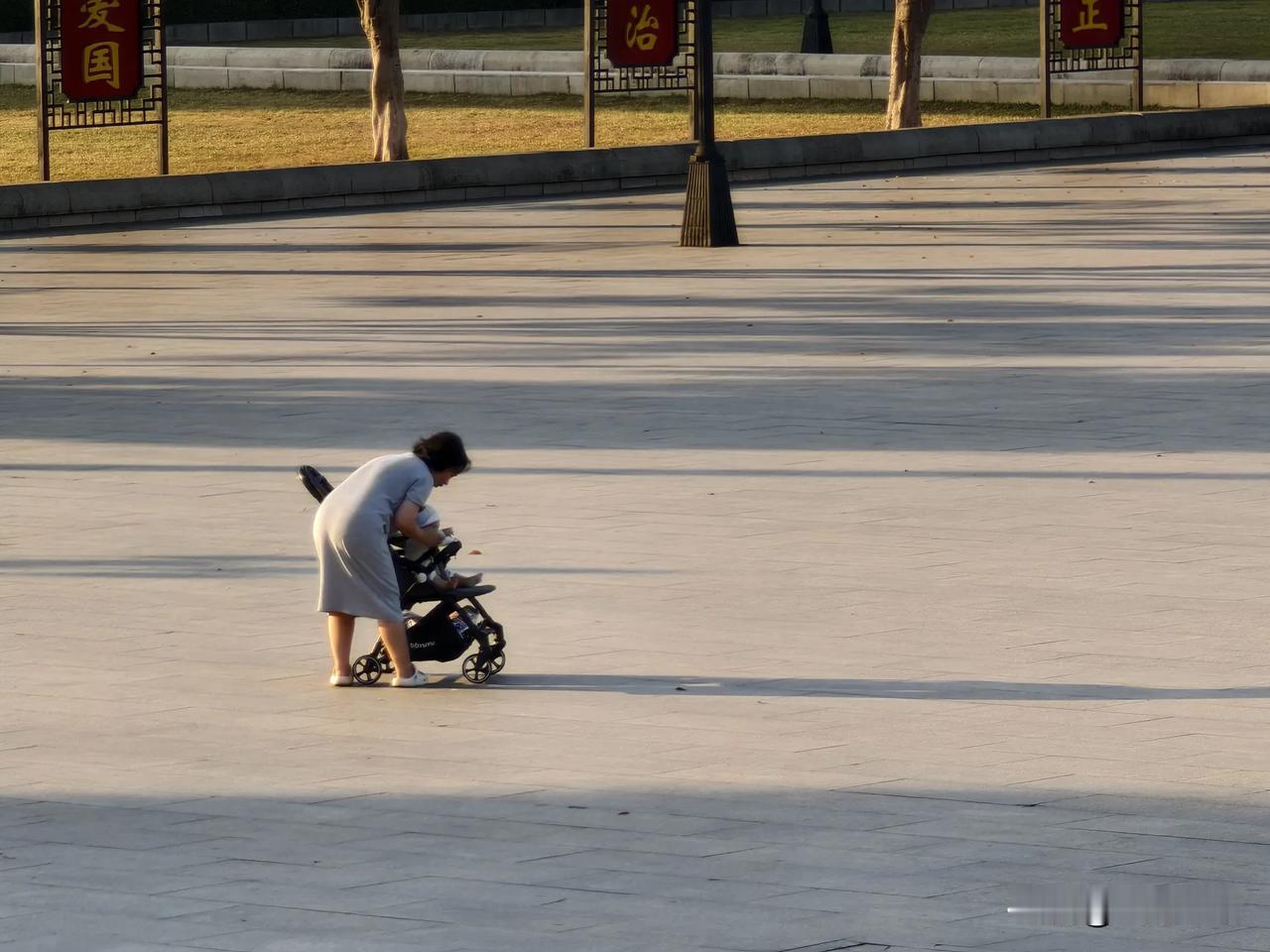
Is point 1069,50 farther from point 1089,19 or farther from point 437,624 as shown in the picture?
point 437,624

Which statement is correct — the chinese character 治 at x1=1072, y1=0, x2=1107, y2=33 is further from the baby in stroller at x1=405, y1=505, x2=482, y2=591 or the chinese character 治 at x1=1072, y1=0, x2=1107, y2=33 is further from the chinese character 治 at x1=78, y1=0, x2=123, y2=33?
the baby in stroller at x1=405, y1=505, x2=482, y2=591

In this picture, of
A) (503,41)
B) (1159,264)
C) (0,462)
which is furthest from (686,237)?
(503,41)

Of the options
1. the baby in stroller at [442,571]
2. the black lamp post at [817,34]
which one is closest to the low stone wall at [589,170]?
the black lamp post at [817,34]

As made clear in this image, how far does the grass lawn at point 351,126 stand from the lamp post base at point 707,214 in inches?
345

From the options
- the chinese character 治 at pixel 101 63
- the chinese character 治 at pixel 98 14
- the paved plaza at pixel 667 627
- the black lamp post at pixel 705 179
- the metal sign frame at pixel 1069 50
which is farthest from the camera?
the metal sign frame at pixel 1069 50

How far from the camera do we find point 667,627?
908 centimetres

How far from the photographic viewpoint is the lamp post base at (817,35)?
4434 cm

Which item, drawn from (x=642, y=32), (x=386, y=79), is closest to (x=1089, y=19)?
(x=642, y=32)

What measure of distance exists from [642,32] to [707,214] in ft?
21.7

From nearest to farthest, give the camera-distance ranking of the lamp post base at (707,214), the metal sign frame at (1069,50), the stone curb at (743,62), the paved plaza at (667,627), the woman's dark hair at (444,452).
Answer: the paved plaza at (667,627), the woman's dark hair at (444,452), the lamp post base at (707,214), the metal sign frame at (1069,50), the stone curb at (743,62)

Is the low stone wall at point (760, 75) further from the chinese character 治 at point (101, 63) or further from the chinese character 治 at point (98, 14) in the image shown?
the chinese character 治 at point (98, 14)

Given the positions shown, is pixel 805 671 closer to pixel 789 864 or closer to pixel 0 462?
pixel 789 864

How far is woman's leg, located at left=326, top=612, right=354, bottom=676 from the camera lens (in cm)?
830

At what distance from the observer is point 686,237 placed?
76.6 ft
